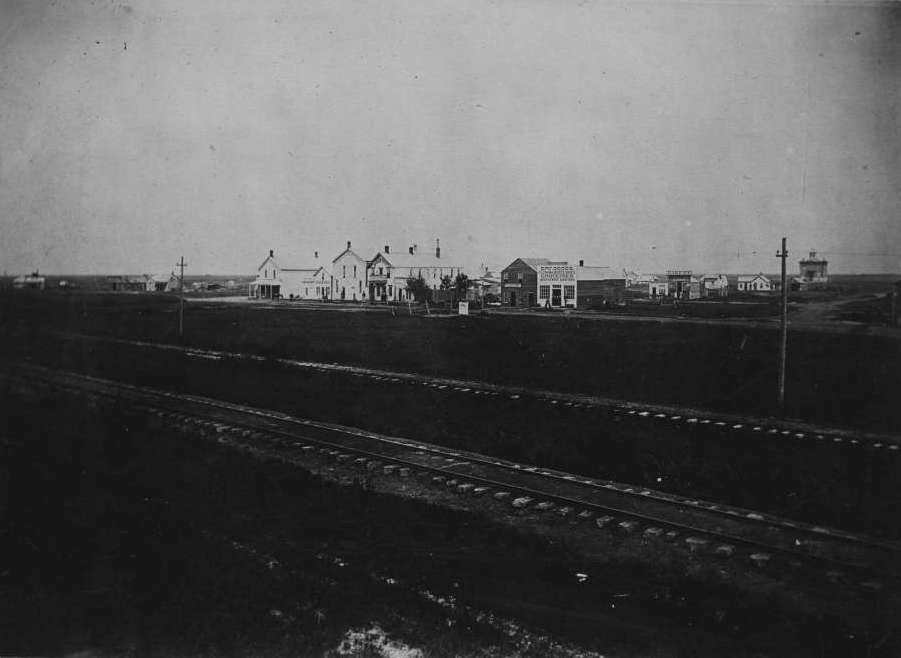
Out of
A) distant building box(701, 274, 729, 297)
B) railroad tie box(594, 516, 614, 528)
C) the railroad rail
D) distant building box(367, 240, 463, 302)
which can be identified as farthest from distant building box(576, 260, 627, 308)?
railroad tie box(594, 516, 614, 528)

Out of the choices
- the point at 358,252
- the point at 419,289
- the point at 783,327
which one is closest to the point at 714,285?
the point at 783,327

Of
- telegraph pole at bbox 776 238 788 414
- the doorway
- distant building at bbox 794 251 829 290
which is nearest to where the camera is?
telegraph pole at bbox 776 238 788 414

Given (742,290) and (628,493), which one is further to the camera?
(742,290)

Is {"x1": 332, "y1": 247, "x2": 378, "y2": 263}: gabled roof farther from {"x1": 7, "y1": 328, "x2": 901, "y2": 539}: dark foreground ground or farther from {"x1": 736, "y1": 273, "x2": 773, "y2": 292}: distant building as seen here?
{"x1": 736, "y1": 273, "x2": 773, "y2": 292}: distant building

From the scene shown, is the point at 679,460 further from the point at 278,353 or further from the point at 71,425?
the point at 278,353

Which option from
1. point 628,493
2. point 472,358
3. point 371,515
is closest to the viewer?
point 371,515

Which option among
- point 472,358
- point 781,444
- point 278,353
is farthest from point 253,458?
point 278,353

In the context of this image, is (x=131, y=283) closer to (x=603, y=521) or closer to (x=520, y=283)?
(x=520, y=283)
